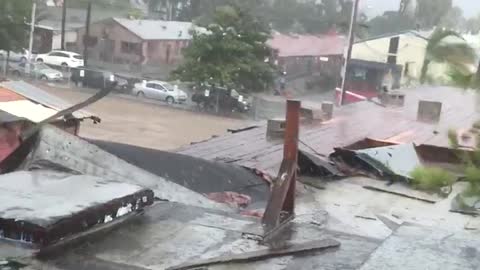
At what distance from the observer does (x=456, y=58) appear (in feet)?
2.81

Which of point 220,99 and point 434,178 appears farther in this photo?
point 220,99

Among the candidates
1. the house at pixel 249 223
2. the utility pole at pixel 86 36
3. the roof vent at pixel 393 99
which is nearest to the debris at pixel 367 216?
the house at pixel 249 223

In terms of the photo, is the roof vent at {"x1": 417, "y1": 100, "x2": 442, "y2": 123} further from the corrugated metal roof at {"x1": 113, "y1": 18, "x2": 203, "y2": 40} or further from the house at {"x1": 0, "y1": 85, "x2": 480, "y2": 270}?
the corrugated metal roof at {"x1": 113, "y1": 18, "x2": 203, "y2": 40}

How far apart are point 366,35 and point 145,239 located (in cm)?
647

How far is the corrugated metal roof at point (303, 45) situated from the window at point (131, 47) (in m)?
1.20

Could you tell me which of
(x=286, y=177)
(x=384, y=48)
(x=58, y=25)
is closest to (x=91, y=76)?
(x=58, y=25)

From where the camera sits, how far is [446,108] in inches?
171

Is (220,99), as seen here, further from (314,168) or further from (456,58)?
(456,58)

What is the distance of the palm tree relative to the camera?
856mm

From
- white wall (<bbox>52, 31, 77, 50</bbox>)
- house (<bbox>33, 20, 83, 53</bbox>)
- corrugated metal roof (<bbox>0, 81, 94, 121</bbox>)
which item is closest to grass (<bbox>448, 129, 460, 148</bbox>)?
corrugated metal roof (<bbox>0, 81, 94, 121</bbox>)

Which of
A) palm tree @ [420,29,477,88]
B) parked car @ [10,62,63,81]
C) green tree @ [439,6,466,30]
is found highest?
green tree @ [439,6,466,30]

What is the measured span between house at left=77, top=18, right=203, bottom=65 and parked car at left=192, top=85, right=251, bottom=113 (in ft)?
1.51

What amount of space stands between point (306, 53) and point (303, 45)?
358 millimetres

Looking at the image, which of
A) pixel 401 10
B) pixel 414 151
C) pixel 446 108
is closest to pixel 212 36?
pixel 401 10
